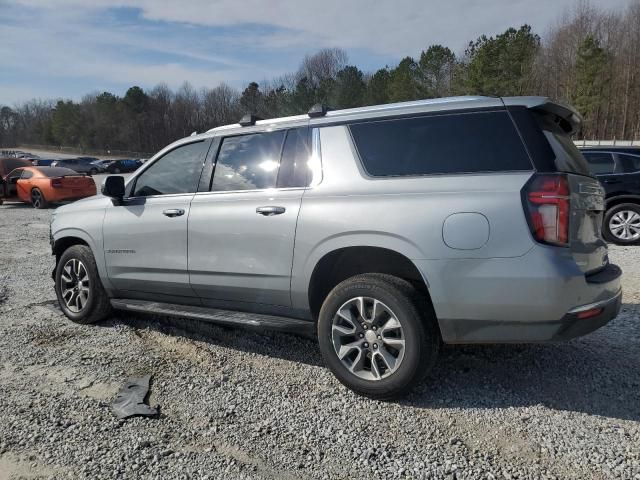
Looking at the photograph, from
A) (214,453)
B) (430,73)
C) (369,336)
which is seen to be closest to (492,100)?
(369,336)

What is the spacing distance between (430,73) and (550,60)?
45.8ft

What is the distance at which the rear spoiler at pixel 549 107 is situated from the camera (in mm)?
2971

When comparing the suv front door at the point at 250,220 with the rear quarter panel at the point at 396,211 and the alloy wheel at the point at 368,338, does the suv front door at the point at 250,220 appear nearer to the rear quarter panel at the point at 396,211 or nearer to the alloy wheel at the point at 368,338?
the rear quarter panel at the point at 396,211

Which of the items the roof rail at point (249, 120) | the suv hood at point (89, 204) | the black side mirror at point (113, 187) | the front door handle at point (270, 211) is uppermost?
the roof rail at point (249, 120)

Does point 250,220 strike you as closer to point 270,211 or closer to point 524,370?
point 270,211

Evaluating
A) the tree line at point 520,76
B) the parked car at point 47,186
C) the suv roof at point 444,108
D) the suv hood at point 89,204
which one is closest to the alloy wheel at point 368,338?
the suv roof at point 444,108

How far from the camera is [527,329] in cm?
284

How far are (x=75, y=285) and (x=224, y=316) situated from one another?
196 cm

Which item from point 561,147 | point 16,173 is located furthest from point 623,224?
point 16,173

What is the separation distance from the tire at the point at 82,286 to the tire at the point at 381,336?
2.47 meters

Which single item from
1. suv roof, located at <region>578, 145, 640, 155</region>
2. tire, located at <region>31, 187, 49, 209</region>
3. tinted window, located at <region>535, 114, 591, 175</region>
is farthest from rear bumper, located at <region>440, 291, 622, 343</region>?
tire, located at <region>31, 187, 49, 209</region>

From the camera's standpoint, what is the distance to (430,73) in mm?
53594

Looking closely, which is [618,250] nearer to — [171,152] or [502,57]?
[171,152]

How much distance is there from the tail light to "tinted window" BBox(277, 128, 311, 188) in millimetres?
1485
